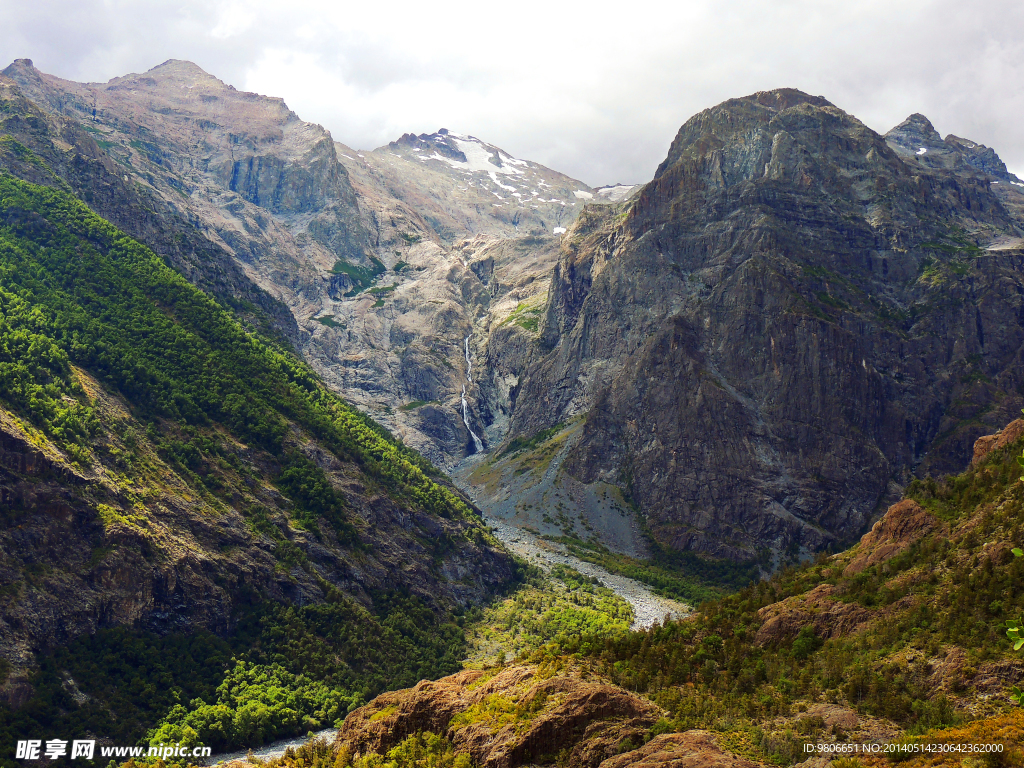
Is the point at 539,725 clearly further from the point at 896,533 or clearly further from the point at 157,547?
the point at 157,547

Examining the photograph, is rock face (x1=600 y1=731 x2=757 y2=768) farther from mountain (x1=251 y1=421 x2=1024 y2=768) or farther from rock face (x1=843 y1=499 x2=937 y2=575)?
rock face (x1=843 y1=499 x2=937 y2=575)

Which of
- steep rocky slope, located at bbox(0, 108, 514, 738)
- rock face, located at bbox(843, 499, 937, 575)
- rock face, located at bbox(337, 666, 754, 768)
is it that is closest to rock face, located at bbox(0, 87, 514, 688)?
steep rocky slope, located at bbox(0, 108, 514, 738)

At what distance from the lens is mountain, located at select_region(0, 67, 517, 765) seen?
119 metres

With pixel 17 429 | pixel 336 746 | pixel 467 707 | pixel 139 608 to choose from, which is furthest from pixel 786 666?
pixel 17 429

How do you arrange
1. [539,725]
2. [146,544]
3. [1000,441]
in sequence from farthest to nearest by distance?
[146,544], [1000,441], [539,725]

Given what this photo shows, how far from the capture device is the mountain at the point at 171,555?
391 ft

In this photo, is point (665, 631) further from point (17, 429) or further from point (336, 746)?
point (17, 429)

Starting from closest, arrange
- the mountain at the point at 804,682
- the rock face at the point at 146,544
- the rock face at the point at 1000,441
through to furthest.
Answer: the mountain at the point at 804,682
the rock face at the point at 1000,441
the rock face at the point at 146,544

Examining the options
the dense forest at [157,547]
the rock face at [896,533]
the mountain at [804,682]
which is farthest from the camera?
the dense forest at [157,547]

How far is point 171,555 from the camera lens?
140250 millimetres

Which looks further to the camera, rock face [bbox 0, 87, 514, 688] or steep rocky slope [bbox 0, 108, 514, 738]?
steep rocky slope [bbox 0, 108, 514, 738]

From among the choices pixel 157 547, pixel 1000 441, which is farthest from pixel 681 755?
pixel 157 547

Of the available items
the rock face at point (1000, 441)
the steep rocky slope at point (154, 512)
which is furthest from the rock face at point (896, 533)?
the steep rocky slope at point (154, 512)

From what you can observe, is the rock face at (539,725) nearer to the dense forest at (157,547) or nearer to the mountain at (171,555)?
the dense forest at (157,547)
